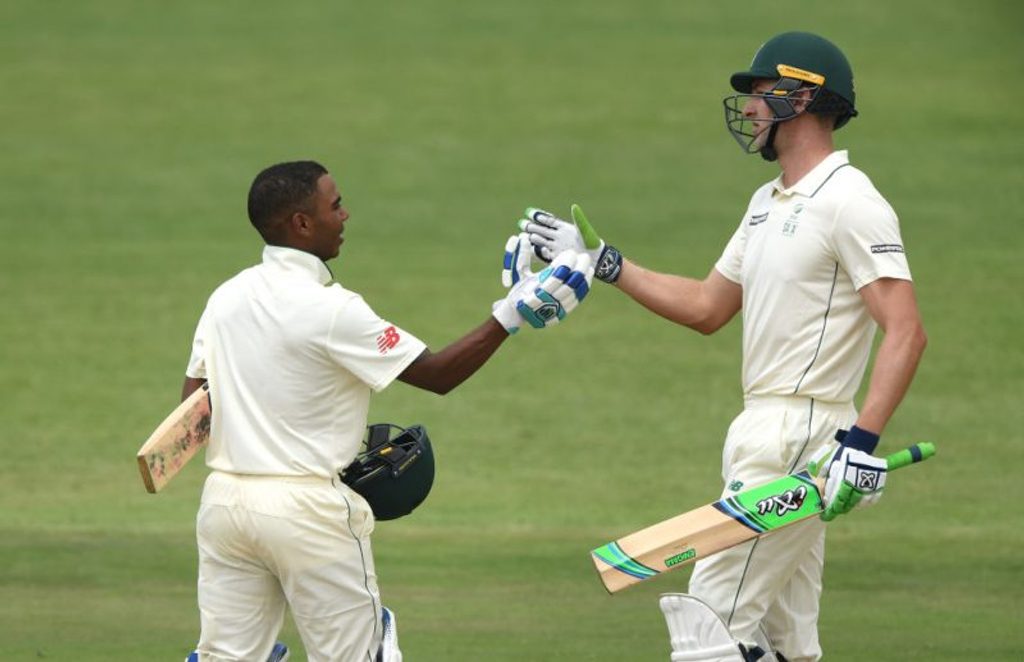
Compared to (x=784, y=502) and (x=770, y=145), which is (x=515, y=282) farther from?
(x=784, y=502)

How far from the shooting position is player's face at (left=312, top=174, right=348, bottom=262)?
6.08m

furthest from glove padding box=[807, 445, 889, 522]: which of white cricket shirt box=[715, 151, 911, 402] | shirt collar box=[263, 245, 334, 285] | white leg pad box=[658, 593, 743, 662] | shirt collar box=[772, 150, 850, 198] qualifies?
shirt collar box=[263, 245, 334, 285]

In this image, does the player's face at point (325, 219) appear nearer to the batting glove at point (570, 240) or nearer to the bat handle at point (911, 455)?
the batting glove at point (570, 240)

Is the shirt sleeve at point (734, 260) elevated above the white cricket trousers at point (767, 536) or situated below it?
above

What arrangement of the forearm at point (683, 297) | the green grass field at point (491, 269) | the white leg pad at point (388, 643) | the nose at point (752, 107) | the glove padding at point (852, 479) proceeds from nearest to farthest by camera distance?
1. the glove padding at point (852, 479)
2. the white leg pad at point (388, 643)
3. the nose at point (752, 107)
4. the forearm at point (683, 297)
5. the green grass field at point (491, 269)

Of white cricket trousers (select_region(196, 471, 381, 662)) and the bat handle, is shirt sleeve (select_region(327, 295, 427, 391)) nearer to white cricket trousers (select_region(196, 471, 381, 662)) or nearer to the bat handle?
white cricket trousers (select_region(196, 471, 381, 662))

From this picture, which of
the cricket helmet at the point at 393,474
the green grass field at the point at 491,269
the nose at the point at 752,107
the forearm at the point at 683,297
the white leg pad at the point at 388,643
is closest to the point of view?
the white leg pad at the point at 388,643

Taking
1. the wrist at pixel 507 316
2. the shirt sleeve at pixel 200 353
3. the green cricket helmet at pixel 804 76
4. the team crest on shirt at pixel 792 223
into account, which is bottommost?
the shirt sleeve at pixel 200 353

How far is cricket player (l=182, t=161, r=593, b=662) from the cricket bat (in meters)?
0.77

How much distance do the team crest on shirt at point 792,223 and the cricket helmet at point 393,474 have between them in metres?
1.33

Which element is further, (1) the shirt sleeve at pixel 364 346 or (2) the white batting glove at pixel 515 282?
(2) the white batting glove at pixel 515 282

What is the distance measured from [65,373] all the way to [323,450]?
7.50m

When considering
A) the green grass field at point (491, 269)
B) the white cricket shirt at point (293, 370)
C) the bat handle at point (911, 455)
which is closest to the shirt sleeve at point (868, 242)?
the bat handle at point (911, 455)

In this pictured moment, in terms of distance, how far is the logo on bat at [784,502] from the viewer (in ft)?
19.7
